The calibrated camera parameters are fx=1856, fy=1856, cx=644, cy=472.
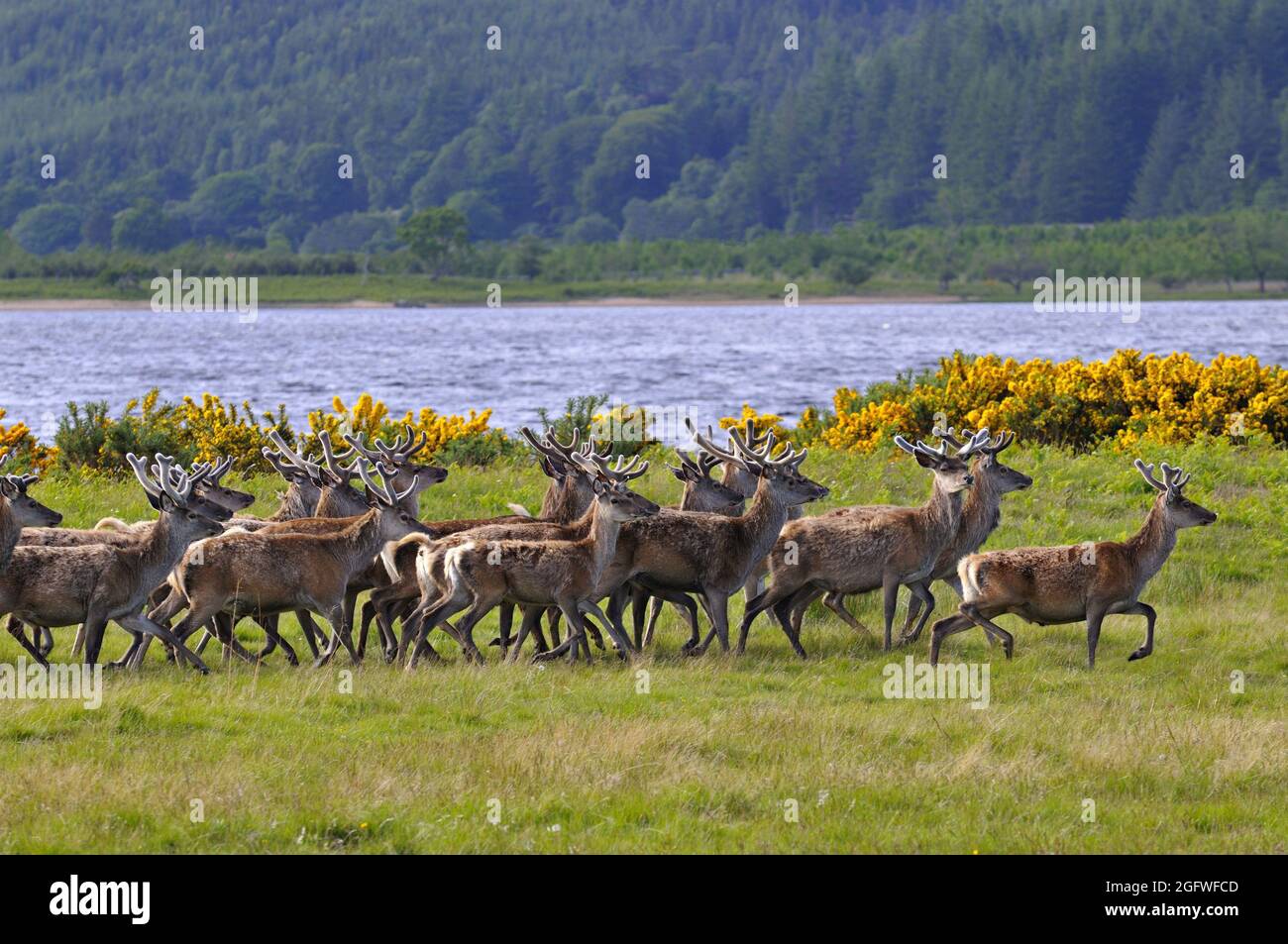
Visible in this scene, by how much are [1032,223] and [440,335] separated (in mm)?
105631

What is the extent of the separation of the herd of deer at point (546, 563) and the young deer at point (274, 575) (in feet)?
0.05

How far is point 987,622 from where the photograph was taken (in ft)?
48.3

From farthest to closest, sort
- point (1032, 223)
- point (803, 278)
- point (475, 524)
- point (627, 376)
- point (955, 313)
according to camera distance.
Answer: point (1032, 223), point (803, 278), point (955, 313), point (627, 376), point (475, 524)

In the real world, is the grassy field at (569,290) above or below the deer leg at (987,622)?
above

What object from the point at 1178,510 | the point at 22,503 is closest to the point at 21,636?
the point at 22,503

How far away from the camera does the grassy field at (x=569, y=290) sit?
479 ft

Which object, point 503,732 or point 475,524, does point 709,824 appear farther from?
point 475,524

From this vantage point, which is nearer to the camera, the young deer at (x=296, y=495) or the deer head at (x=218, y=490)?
the deer head at (x=218, y=490)

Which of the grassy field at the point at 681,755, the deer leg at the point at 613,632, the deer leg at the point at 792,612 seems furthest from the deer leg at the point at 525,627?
the deer leg at the point at 792,612

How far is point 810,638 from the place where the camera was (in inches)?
625

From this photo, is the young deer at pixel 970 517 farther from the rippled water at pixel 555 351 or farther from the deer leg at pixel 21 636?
the rippled water at pixel 555 351

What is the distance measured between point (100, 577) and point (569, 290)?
137980 mm

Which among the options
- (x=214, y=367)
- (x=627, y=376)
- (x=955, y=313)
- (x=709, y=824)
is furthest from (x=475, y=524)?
(x=955, y=313)

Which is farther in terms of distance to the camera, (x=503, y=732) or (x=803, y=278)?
(x=803, y=278)
